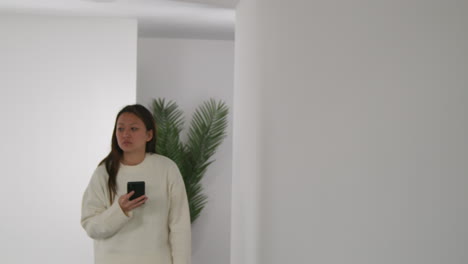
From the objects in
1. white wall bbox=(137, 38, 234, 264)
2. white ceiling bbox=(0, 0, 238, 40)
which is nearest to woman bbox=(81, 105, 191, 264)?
white ceiling bbox=(0, 0, 238, 40)

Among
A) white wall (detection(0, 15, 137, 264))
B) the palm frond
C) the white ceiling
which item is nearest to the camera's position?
the white ceiling

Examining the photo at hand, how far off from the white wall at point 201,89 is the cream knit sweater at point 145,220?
14.0 feet

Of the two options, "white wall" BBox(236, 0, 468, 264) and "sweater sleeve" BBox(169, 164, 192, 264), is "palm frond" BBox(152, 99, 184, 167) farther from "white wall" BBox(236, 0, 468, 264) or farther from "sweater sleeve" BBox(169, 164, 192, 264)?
"white wall" BBox(236, 0, 468, 264)

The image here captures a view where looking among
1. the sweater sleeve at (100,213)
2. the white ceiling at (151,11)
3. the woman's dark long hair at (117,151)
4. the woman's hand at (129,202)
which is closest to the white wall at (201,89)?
the white ceiling at (151,11)

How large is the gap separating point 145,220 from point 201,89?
14.9 ft

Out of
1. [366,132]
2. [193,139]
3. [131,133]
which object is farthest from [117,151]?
[193,139]

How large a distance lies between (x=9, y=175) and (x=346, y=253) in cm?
509

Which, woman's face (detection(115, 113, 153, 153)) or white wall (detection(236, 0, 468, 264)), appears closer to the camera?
white wall (detection(236, 0, 468, 264))

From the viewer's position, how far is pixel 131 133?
3273mm

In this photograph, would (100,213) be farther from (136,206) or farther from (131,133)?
(131,133)

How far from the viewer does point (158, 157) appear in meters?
3.33

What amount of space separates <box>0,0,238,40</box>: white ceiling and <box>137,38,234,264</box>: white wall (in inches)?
22.0

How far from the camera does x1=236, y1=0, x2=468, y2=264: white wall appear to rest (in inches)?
42.3

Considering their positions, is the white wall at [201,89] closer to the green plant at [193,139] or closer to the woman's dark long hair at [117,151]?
the green plant at [193,139]
